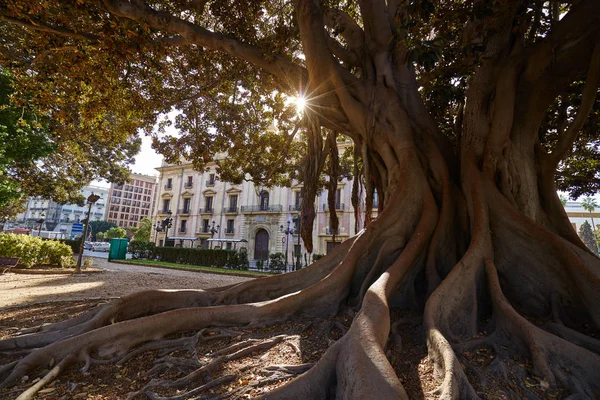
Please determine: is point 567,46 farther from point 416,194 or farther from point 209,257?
point 209,257

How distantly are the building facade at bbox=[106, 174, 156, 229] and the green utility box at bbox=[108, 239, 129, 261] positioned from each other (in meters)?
66.4

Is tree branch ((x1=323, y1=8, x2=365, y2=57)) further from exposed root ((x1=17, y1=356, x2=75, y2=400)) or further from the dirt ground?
exposed root ((x1=17, y1=356, x2=75, y2=400))

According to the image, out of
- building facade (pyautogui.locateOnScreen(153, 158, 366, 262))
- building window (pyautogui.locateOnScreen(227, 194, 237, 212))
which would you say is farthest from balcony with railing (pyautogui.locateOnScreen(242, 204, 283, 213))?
building window (pyautogui.locateOnScreen(227, 194, 237, 212))

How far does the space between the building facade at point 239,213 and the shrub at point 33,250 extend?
15.5m

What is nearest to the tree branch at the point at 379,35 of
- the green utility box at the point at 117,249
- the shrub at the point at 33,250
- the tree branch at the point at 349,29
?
the tree branch at the point at 349,29

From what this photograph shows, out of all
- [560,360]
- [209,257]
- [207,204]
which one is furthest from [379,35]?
[207,204]

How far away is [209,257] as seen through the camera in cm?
2027

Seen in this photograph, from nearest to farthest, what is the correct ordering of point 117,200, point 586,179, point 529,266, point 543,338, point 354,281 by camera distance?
point 543,338 → point 529,266 → point 354,281 → point 586,179 → point 117,200

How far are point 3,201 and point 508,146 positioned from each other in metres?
14.3

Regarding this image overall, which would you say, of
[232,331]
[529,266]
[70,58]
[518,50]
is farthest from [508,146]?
[70,58]

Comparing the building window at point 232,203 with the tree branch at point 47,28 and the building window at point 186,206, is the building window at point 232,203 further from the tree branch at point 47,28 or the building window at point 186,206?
the tree branch at point 47,28

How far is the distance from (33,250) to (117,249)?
959cm

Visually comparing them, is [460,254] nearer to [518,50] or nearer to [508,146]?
[508,146]

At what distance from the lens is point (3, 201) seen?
34.2 ft
